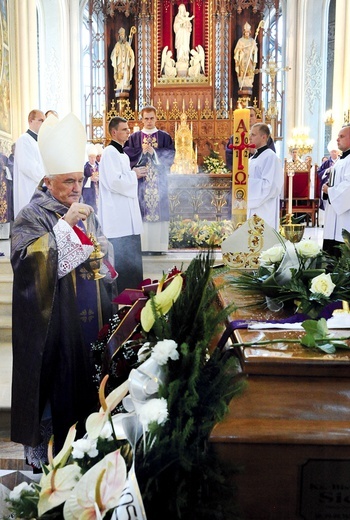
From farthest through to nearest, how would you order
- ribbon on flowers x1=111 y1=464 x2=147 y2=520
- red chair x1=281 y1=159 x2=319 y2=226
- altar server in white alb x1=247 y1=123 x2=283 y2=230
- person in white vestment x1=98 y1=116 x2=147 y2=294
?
1. red chair x1=281 y1=159 x2=319 y2=226
2. altar server in white alb x1=247 y1=123 x2=283 y2=230
3. person in white vestment x1=98 y1=116 x2=147 y2=294
4. ribbon on flowers x1=111 y1=464 x2=147 y2=520

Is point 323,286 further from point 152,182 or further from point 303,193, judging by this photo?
point 303,193

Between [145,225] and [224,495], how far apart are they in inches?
229

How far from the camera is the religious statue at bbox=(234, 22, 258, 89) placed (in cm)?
1293

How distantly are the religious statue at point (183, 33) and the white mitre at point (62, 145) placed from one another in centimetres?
1135

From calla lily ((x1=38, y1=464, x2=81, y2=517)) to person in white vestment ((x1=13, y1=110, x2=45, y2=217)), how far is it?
21.0 ft

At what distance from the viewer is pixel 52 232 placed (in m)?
2.21

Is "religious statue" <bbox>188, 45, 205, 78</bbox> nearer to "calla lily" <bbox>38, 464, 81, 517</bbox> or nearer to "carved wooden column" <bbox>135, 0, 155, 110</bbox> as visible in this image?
"carved wooden column" <bbox>135, 0, 155, 110</bbox>

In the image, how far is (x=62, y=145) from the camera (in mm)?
2373

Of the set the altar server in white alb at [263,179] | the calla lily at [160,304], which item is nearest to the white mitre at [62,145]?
the calla lily at [160,304]

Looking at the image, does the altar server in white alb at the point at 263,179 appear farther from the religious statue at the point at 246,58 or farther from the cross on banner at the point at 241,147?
the religious statue at the point at 246,58

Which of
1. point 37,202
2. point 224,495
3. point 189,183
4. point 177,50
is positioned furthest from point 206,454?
point 177,50

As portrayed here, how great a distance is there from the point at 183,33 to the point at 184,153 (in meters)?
3.69

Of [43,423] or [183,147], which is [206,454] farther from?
[183,147]

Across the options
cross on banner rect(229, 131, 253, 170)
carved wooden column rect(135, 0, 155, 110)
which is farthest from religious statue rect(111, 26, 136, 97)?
cross on banner rect(229, 131, 253, 170)
